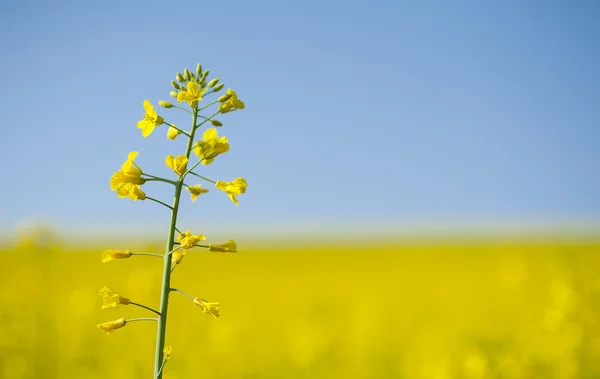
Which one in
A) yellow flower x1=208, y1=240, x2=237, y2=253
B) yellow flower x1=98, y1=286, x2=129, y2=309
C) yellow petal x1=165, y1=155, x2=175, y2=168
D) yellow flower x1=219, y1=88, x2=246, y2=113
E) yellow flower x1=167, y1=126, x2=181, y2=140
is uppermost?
yellow flower x1=219, y1=88, x2=246, y2=113

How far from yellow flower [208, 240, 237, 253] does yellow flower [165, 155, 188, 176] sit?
37 cm

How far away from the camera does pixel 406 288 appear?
1460cm

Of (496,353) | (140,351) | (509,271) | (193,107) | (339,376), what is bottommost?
(339,376)

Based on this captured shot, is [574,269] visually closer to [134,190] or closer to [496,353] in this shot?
[496,353]

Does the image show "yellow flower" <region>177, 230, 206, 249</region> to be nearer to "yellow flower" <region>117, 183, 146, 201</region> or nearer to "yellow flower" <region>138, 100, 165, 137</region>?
"yellow flower" <region>117, 183, 146, 201</region>

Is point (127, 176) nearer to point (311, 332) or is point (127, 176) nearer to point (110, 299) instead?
point (110, 299)

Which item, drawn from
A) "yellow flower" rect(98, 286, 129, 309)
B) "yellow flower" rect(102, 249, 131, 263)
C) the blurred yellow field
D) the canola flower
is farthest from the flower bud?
the blurred yellow field

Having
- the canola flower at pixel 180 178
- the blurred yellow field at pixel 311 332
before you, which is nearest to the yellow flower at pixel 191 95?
the canola flower at pixel 180 178

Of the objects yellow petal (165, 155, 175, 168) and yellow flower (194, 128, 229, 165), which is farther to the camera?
yellow flower (194, 128, 229, 165)

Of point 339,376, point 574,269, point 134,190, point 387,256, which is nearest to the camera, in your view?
point 134,190

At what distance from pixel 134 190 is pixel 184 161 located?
307 millimetres

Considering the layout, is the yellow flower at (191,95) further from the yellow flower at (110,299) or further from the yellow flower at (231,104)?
the yellow flower at (110,299)

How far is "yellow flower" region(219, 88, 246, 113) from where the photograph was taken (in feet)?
7.66

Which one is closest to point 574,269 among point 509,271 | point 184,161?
point 509,271
